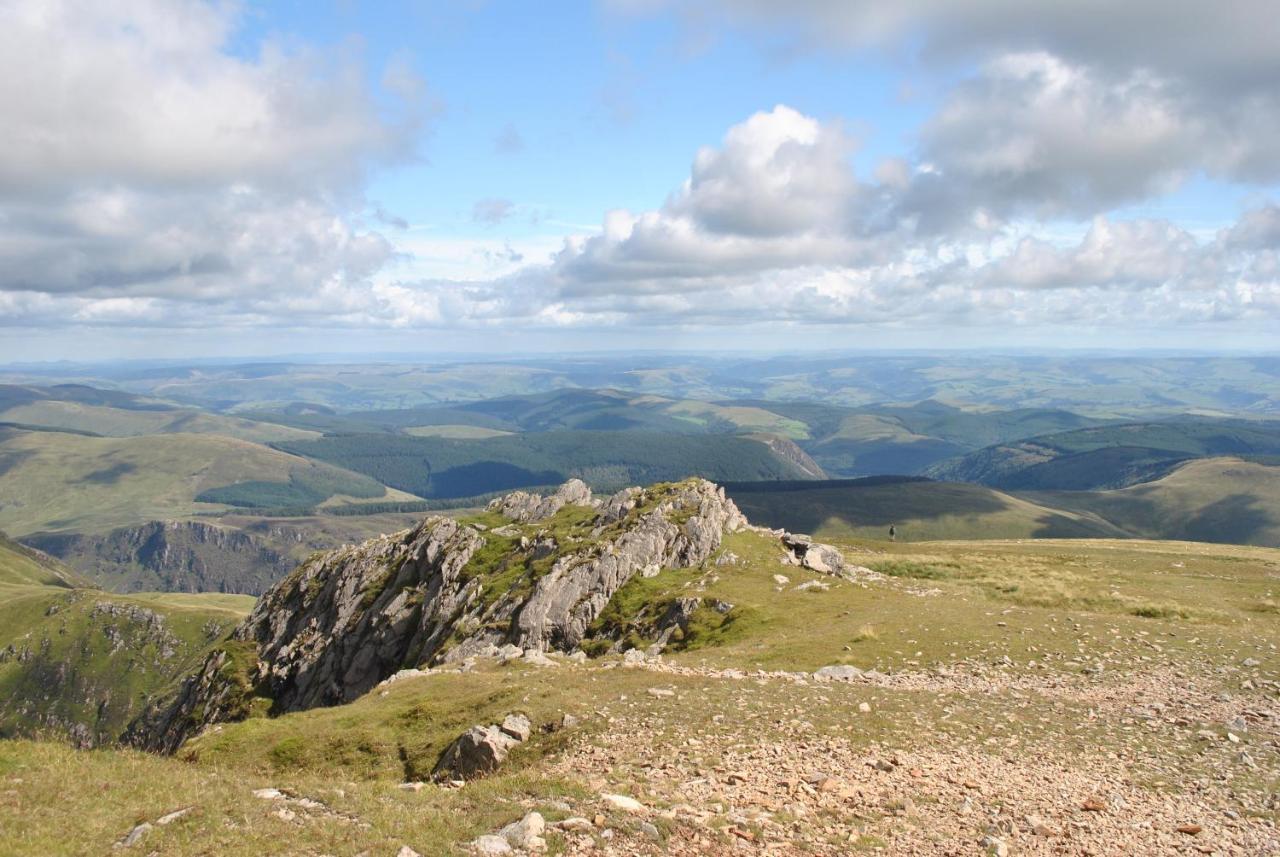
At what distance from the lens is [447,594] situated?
70062mm

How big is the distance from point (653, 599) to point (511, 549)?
80.8 feet

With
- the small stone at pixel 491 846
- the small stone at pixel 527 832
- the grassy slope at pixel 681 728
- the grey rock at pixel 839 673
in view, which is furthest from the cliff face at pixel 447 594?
the small stone at pixel 491 846

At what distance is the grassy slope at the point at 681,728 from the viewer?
1758 cm

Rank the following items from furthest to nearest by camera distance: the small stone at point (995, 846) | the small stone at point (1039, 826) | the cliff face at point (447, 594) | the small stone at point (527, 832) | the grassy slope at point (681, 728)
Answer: the cliff face at point (447, 594)
the small stone at point (1039, 826)
the grassy slope at point (681, 728)
the small stone at point (995, 846)
the small stone at point (527, 832)

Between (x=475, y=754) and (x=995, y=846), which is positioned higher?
(x=995, y=846)

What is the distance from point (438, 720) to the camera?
30609 millimetres

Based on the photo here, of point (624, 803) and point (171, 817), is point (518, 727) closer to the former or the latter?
point (624, 803)

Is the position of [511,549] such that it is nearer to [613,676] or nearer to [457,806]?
[613,676]

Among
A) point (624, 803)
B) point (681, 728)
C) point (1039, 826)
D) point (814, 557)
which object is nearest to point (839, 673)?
point (681, 728)

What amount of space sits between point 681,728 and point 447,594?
1951 inches

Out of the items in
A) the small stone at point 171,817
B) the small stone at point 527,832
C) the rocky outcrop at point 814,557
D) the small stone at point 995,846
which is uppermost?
the small stone at point 171,817

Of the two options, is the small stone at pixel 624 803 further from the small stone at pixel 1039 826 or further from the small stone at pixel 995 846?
the small stone at pixel 1039 826

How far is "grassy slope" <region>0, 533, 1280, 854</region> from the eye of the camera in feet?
57.7

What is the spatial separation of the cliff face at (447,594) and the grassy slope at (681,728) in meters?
12.3
